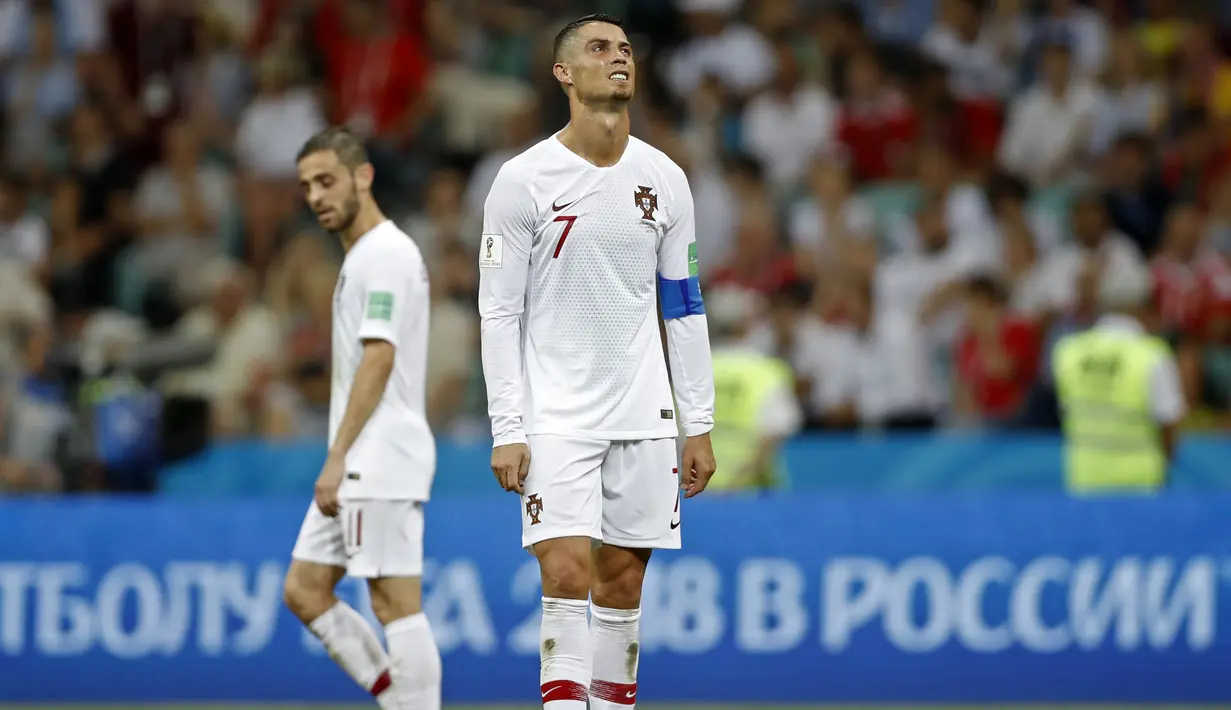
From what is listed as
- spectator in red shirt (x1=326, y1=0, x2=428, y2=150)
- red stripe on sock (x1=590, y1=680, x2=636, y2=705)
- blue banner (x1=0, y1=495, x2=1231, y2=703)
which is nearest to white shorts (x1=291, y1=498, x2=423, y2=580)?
red stripe on sock (x1=590, y1=680, x2=636, y2=705)

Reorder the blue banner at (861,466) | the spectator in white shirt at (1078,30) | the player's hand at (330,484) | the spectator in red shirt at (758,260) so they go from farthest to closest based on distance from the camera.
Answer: the spectator in white shirt at (1078,30) < the spectator in red shirt at (758,260) < the blue banner at (861,466) < the player's hand at (330,484)

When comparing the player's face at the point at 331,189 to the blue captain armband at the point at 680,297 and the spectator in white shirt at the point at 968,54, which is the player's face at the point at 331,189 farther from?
the spectator in white shirt at the point at 968,54

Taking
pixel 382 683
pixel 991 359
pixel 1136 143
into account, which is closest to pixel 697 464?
pixel 382 683

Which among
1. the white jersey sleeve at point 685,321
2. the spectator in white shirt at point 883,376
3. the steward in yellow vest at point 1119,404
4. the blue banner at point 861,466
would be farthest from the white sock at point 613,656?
the spectator in white shirt at point 883,376

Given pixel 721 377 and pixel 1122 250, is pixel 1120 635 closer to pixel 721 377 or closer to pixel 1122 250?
pixel 721 377

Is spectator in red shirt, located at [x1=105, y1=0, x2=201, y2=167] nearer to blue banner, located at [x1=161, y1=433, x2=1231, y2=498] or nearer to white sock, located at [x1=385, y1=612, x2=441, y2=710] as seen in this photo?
blue banner, located at [x1=161, y1=433, x2=1231, y2=498]

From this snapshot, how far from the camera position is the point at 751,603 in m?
10.0

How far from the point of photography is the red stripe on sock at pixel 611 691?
655 centimetres

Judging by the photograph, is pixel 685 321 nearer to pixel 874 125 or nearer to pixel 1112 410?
pixel 1112 410

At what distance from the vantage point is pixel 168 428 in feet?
37.6

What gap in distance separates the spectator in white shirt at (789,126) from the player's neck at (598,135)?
805 cm

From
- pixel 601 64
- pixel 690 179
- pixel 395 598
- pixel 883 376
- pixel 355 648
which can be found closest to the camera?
pixel 601 64

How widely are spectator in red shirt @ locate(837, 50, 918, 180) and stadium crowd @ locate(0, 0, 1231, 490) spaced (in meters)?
0.02

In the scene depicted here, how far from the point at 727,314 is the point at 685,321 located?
A: 463cm
